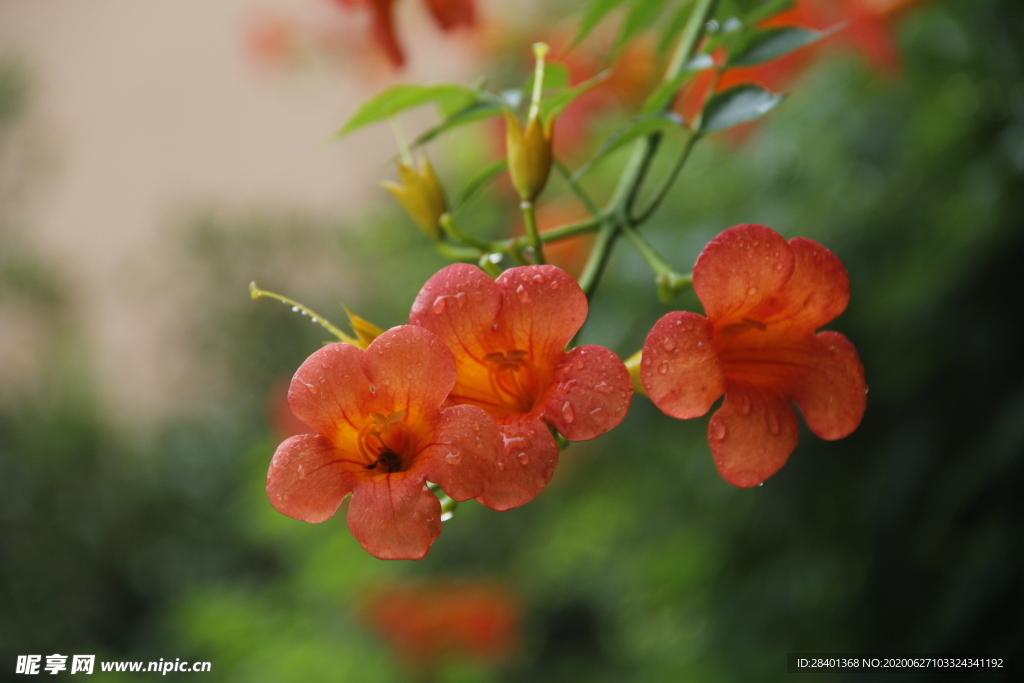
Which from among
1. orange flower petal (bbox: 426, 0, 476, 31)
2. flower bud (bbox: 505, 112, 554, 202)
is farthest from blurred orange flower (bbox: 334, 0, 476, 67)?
flower bud (bbox: 505, 112, 554, 202)

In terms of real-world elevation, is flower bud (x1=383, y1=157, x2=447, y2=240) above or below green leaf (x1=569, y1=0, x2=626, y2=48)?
below

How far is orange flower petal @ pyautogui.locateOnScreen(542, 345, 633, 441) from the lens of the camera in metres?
0.32

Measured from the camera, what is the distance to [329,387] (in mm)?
332

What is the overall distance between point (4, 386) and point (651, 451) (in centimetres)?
274

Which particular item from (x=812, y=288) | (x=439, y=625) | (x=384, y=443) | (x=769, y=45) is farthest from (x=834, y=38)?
(x=439, y=625)

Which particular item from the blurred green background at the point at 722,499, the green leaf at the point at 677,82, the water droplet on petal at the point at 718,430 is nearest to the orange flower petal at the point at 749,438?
the water droplet on petal at the point at 718,430

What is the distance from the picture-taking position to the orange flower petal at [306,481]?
321 mm

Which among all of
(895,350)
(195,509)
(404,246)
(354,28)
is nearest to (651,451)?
(895,350)

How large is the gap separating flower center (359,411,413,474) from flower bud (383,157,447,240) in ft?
0.60

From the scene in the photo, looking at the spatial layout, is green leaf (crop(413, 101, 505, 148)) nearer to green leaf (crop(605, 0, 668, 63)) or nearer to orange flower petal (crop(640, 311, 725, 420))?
green leaf (crop(605, 0, 668, 63))

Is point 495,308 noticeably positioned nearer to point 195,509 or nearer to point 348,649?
point 348,649

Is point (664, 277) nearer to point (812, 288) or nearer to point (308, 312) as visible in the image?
point (812, 288)

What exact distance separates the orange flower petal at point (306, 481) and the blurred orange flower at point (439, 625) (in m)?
1.67

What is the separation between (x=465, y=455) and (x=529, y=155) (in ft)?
0.71
